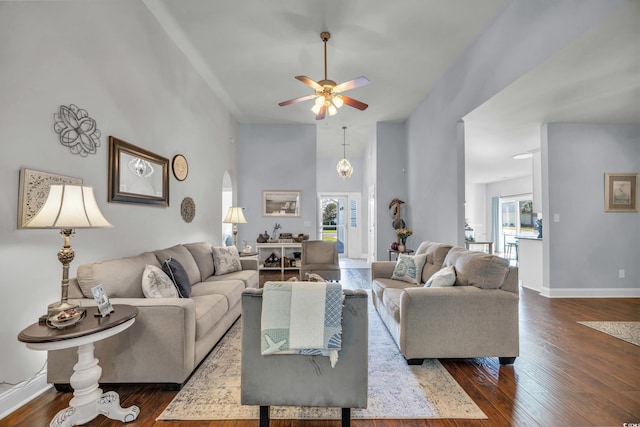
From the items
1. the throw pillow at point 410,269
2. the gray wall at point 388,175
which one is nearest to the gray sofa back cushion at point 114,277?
the throw pillow at point 410,269

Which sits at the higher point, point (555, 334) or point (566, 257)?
point (566, 257)

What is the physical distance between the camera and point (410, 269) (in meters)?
3.34

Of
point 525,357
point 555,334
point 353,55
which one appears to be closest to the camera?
point 525,357

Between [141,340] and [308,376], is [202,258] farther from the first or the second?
[308,376]

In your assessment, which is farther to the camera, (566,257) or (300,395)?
(566,257)

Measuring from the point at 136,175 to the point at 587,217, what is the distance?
19.7ft

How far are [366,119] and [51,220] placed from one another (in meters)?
5.81

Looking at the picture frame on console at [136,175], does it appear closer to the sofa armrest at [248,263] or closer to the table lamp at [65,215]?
the table lamp at [65,215]

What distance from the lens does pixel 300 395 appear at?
5.28 ft

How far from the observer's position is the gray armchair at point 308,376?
1597 millimetres

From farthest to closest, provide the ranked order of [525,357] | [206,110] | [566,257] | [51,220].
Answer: [206,110] → [566,257] → [525,357] → [51,220]

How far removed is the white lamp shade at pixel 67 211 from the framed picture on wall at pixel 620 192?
20.2 feet

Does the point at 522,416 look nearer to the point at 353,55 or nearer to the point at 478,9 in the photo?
the point at 478,9

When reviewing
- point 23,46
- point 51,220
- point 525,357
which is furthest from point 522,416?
point 23,46
